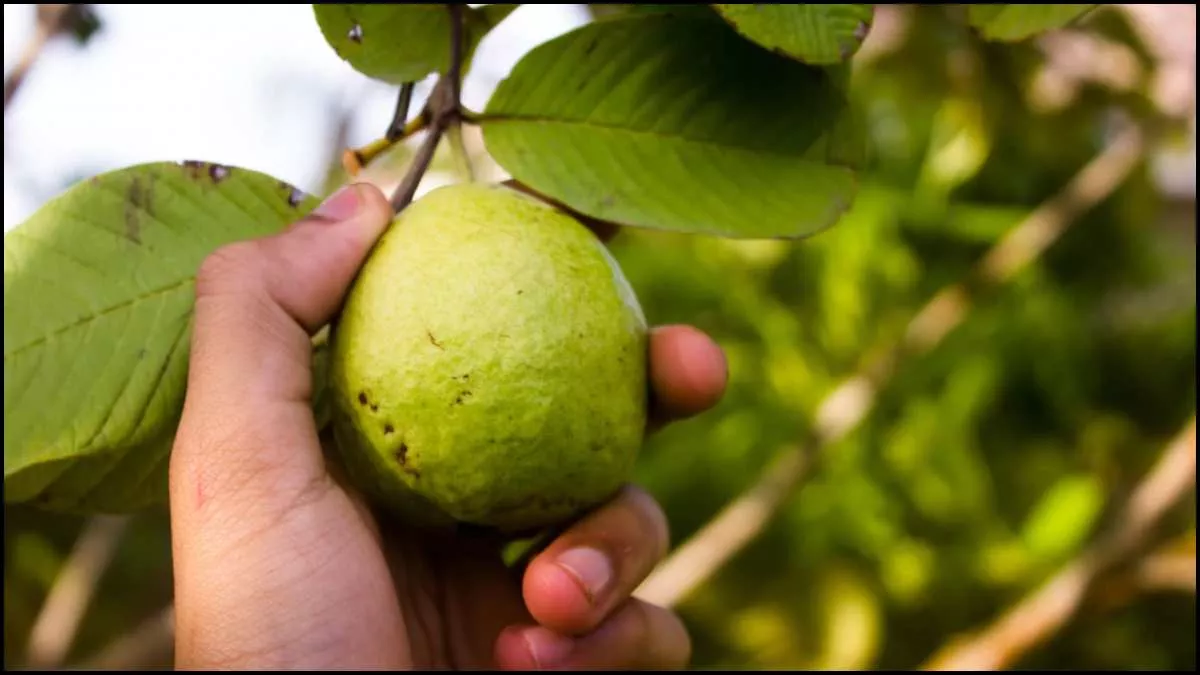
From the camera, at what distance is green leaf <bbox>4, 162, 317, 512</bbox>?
27.7 inches

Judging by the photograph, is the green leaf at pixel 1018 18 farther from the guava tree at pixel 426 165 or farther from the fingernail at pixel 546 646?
the fingernail at pixel 546 646

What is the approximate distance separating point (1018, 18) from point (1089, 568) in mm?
1043

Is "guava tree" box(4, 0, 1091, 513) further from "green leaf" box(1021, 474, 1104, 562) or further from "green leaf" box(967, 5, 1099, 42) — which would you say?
"green leaf" box(1021, 474, 1104, 562)

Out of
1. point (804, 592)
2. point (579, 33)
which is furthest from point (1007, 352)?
point (579, 33)

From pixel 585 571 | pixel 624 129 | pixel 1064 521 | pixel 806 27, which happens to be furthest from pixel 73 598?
pixel 1064 521

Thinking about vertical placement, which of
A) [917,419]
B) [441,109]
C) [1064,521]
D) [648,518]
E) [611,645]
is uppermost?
[441,109]

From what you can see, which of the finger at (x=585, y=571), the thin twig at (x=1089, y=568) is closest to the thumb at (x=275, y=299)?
the finger at (x=585, y=571)

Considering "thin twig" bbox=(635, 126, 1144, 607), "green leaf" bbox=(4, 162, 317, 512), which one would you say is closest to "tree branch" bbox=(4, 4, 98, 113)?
"green leaf" bbox=(4, 162, 317, 512)

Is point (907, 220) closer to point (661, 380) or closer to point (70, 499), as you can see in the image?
point (661, 380)

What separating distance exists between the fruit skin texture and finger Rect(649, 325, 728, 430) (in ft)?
0.27

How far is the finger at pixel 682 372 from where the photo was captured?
0.87 metres

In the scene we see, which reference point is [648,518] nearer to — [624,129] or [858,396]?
[624,129]

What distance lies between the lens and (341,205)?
0.80 metres

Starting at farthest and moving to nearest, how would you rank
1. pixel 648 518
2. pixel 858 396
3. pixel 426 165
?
1. pixel 858 396
2. pixel 648 518
3. pixel 426 165
